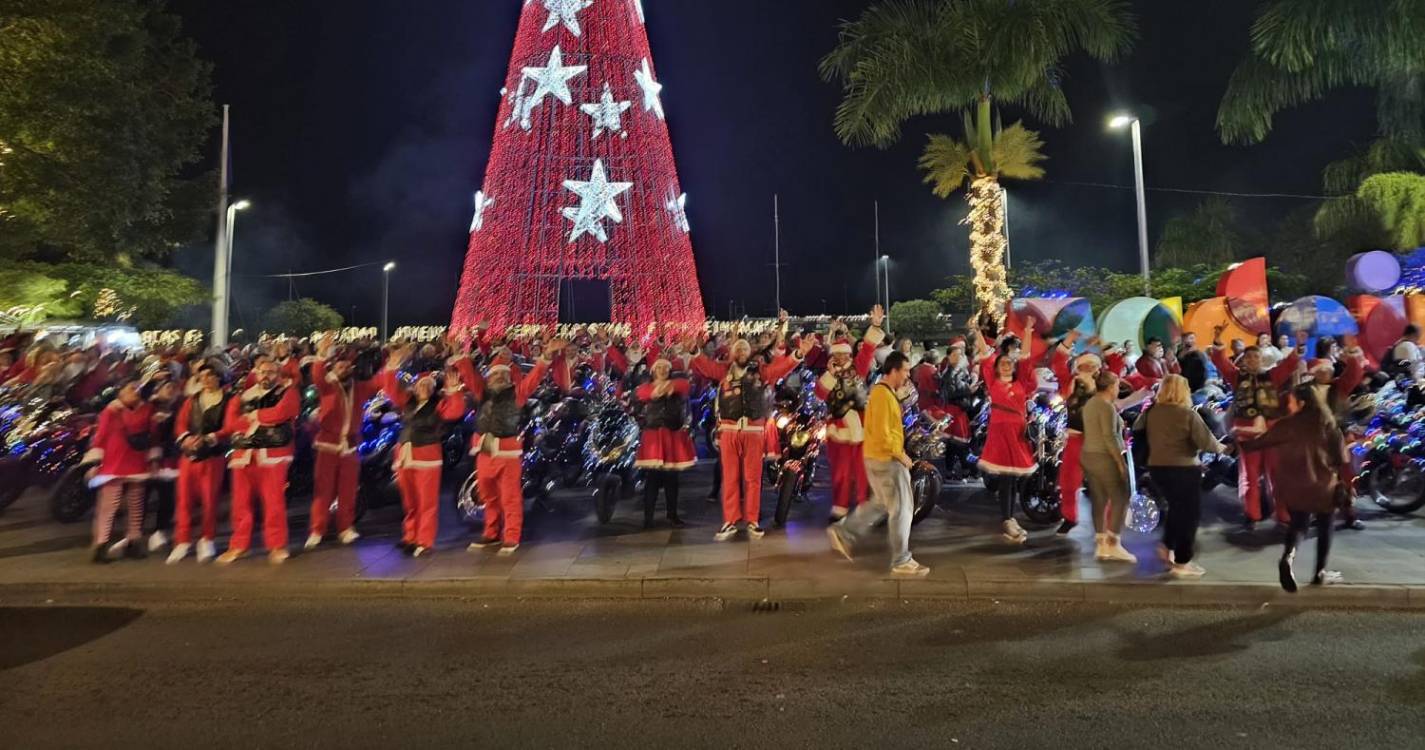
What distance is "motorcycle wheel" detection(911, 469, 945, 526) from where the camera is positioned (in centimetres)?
775

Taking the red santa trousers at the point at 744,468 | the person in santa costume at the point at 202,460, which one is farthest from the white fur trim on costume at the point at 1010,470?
the person in santa costume at the point at 202,460

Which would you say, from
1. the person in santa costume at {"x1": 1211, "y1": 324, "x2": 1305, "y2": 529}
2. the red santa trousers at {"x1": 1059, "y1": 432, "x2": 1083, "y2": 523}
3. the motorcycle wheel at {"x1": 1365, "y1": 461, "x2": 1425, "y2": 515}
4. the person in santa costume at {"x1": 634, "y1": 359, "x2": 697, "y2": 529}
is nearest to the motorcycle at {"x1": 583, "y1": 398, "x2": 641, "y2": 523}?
the person in santa costume at {"x1": 634, "y1": 359, "x2": 697, "y2": 529}

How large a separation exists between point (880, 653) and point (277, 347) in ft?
28.8

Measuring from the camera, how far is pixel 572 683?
4.65m

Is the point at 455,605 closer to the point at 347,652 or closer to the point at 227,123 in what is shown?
the point at 347,652

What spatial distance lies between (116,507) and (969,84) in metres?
14.5

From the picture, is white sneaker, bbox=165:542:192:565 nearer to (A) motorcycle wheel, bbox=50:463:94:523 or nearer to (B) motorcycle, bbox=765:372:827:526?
(A) motorcycle wheel, bbox=50:463:94:523

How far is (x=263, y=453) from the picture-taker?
715 cm

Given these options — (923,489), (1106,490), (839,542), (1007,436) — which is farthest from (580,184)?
(1106,490)

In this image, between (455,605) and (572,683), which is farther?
(455,605)

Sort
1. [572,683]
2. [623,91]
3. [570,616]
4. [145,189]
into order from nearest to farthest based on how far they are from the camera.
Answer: [572,683]
[570,616]
[623,91]
[145,189]

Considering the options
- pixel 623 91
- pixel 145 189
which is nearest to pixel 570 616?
pixel 623 91

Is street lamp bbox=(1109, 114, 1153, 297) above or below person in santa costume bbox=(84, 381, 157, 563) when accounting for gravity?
above

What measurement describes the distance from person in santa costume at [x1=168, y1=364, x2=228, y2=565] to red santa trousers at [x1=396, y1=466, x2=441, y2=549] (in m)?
1.64
